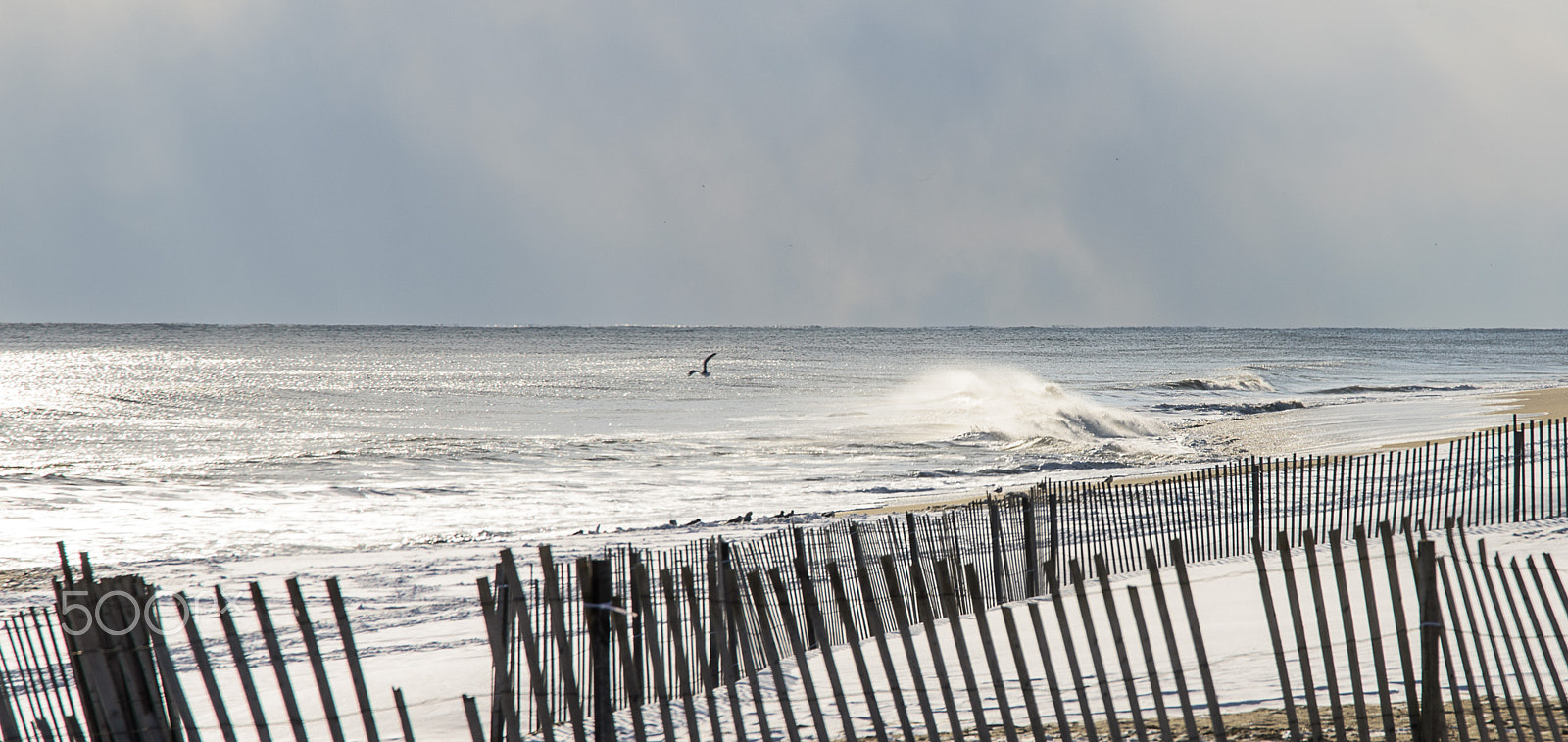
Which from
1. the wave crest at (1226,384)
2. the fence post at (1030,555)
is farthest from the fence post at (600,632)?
the wave crest at (1226,384)

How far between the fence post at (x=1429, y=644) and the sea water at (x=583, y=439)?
48.3 ft

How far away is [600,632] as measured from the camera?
4.67m

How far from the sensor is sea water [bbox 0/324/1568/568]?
21141mm

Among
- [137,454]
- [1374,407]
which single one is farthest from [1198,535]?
[1374,407]

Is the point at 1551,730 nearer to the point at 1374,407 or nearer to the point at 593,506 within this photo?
the point at 593,506

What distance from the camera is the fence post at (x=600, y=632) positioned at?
462 cm

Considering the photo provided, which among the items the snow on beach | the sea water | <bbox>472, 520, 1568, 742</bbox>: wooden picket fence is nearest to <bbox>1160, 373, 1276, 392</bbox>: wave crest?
the sea water

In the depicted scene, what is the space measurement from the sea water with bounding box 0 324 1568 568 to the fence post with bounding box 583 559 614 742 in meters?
13.4

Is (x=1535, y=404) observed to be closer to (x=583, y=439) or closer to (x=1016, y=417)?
(x=1016, y=417)

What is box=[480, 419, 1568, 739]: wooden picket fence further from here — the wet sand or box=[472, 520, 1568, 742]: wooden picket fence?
the wet sand

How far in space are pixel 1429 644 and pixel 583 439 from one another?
114 ft

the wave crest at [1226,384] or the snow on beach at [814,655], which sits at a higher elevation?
the wave crest at [1226,384]

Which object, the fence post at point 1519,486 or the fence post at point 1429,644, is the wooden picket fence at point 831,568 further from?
the fence post at point 1429,644

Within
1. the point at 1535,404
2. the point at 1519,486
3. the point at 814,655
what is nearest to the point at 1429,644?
the point at 814,655
